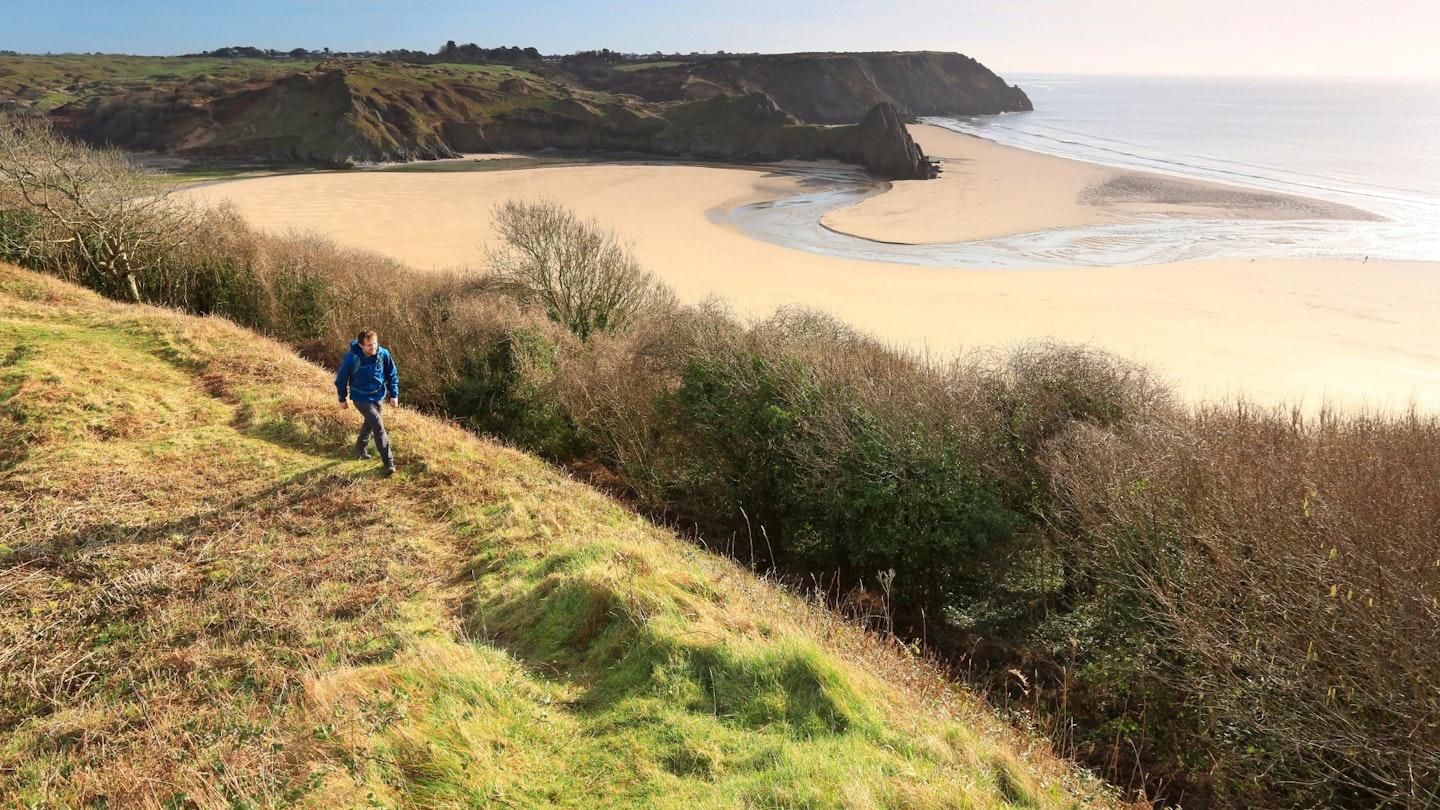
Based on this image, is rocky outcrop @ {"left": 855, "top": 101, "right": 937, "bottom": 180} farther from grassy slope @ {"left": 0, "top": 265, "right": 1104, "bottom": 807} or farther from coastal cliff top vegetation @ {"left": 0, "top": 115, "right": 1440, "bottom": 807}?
grassy slope @ {"left": 0, "top": 265, "right": 1104, "bottom": 807}

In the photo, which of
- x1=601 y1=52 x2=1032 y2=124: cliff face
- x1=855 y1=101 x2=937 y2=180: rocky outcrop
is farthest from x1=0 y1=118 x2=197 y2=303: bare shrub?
x1=601 y1=52 x2=1032 y2=124: cliff face

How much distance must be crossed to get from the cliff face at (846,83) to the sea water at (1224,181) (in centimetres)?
2452

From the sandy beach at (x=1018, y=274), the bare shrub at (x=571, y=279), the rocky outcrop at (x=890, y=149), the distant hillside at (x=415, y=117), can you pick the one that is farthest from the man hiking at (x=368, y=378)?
the distant hillside at (x=415, y=117)

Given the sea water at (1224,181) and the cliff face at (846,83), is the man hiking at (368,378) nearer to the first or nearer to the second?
the sea water at (1224,181)

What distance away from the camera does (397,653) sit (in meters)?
6.64

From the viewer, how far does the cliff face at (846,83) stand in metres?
128

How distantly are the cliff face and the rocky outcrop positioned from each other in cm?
4874

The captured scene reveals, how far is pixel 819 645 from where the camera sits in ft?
23.4

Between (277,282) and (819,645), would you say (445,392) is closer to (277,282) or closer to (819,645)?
(277,282)

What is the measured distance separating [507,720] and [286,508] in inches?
210

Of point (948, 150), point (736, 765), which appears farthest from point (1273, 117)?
point (736, 765)

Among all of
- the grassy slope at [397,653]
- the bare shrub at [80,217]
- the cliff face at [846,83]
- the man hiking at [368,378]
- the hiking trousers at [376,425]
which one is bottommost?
the grassy slope at [397,653]

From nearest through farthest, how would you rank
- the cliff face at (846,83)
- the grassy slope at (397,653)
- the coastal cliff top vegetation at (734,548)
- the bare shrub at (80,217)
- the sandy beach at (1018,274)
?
the grassy slope at (397,653) → the coastal cliff top vegetation at (734,548) → the bare shrub at (80,217) → the sandy beach at (1018,274) → the cliff face at (846,83)

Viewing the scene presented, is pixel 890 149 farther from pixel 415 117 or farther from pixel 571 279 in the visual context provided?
pixel 571 279
